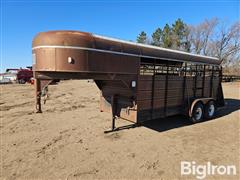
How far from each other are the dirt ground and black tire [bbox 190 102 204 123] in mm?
300

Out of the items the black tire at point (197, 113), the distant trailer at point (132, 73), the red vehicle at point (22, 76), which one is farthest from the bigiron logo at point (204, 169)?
the red vehicle at point (22, 76)

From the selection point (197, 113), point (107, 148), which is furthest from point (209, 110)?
point (107, 148)

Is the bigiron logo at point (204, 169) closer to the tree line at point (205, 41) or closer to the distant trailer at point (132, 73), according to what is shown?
the distant trailer at point (132, 73)

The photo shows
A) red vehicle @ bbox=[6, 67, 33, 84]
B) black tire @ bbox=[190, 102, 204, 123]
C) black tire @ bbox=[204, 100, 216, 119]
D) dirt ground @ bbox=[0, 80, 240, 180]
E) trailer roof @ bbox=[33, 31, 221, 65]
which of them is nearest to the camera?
dirt ground @ bbox=[0, 80, 240, 180]

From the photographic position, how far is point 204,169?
3.84 m

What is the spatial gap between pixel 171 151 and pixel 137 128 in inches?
77.1

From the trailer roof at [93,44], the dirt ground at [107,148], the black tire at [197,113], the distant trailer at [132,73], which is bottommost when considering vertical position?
the dirt ground at [107,148]

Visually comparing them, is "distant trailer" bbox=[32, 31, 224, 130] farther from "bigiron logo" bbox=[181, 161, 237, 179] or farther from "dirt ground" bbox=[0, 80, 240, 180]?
"bigiron logo" bbox=[181, 161, 237, 179]

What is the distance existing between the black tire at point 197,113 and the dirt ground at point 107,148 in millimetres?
300

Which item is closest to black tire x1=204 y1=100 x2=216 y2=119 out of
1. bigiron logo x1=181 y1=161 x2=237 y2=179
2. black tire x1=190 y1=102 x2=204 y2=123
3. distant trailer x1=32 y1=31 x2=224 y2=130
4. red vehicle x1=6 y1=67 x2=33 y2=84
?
distant trailer x1=32 y1=31 x2=224 y2=130

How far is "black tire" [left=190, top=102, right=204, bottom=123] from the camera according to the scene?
274 inches

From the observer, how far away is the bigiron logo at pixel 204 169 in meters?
3.70

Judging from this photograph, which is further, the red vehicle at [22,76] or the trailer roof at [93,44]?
the red vehicle at [22,76]

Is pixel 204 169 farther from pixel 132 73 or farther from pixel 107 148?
pixel 132 73
